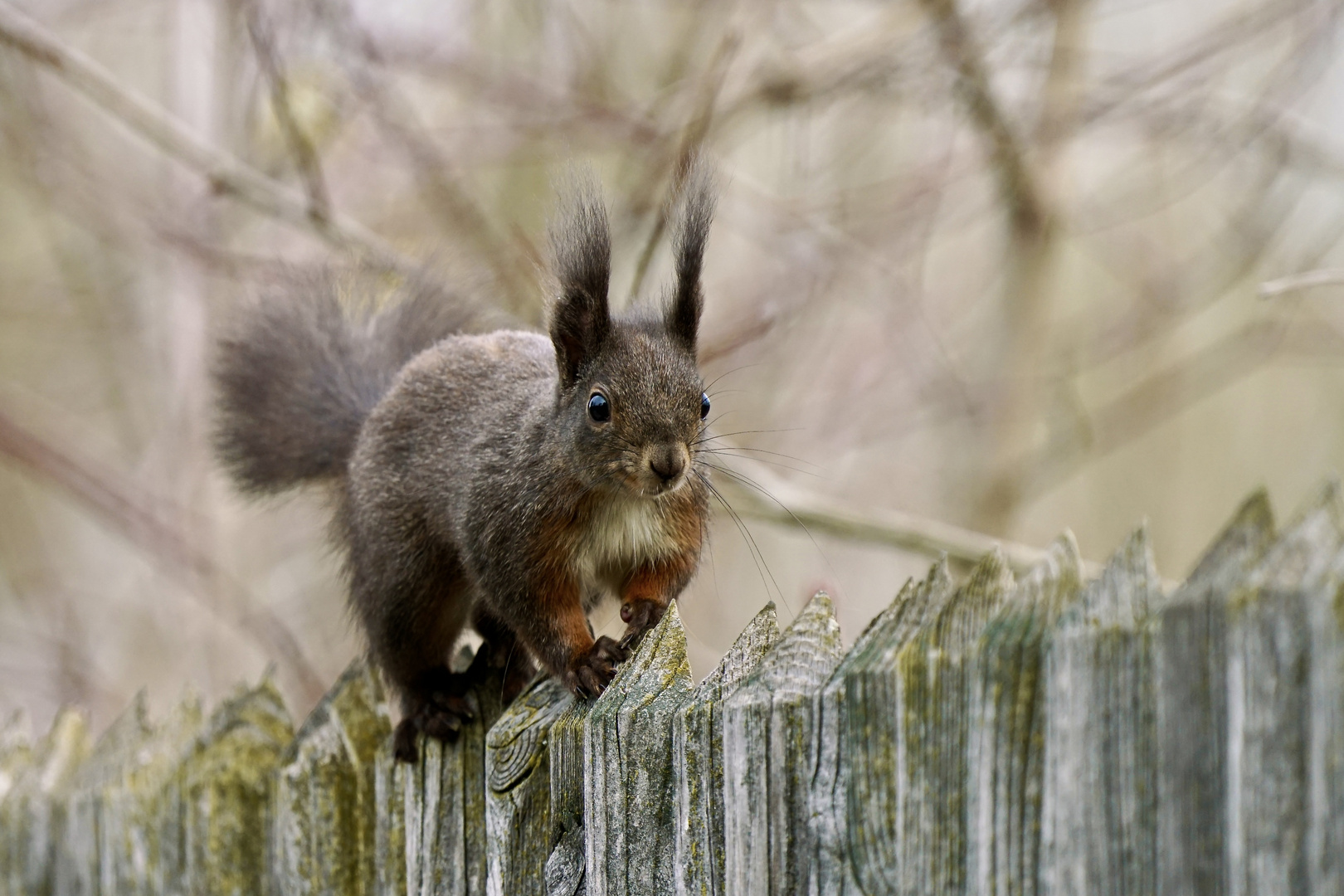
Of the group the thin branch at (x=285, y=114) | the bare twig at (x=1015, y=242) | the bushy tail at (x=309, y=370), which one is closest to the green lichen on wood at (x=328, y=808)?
the bushy tail at (x=309, y=370)

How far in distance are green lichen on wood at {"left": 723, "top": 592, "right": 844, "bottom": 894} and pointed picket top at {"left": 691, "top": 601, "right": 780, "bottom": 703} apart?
44 millimetres

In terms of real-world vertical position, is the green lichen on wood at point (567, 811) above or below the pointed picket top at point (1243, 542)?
below

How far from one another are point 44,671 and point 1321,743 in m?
4.36

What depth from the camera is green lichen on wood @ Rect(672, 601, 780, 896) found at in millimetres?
1238

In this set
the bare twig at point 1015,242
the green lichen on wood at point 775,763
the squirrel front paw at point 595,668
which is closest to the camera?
the green lichen on wood at point 775,763

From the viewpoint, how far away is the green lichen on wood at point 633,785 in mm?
1310

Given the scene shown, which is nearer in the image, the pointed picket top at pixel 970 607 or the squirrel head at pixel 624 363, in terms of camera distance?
the pointed picket top at pixel 970 607

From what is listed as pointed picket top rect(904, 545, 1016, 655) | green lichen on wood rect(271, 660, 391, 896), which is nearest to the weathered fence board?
green lichen on wood rect(271, 660, 391, 896)

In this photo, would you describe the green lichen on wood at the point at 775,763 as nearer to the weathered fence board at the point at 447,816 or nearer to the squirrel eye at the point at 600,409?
the weathered fence board at the point at 447,816

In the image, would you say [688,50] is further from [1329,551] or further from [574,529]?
[1329,551]

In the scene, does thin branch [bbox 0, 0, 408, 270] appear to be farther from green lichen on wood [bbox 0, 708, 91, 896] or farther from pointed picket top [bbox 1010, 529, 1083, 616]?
pointed picket top [bbox 1010, 529, 1083, 616]

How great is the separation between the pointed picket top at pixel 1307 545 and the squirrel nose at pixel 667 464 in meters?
1.00

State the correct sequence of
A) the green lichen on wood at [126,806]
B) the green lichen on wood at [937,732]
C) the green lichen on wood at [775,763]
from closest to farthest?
the green lichen on wood at [937,732] < the green lichen on wood at [775,763] < the green lichen on wood at [126,806]

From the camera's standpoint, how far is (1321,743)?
2.68 ft
